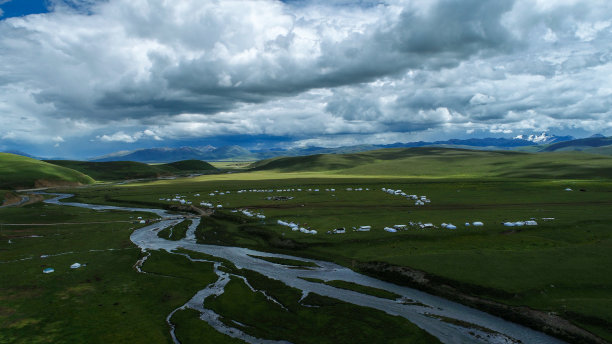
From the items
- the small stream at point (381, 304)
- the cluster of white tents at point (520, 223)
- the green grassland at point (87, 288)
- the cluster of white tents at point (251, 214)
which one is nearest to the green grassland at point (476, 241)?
the cluster of white tents at point (520, 223)

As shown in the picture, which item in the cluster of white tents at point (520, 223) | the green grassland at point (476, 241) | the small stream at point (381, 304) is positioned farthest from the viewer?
the cluster of white tents at point (520, 223)

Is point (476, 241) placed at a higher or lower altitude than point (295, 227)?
lower

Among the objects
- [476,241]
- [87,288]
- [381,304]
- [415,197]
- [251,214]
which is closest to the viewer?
[381,304]

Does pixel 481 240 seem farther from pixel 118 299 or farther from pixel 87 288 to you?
pixel 87 288

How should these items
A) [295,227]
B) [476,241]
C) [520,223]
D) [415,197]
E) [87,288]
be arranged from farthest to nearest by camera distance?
[415,197] < [295,227] < [520,223] < [476,241] < [87,288]

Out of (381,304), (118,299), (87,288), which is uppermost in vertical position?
(87,288)

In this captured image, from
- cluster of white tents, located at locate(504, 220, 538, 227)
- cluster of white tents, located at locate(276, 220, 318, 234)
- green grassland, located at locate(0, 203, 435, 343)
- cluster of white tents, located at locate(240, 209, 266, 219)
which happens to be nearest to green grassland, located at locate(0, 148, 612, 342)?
cluster of white tents, located at locate(276, 220, 318, 234)

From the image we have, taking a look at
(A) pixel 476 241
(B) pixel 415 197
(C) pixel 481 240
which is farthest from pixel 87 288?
(B) pixel 415 197

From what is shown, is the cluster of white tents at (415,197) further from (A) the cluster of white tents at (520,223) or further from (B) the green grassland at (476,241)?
(A) the cluster of white tents at (520,223)

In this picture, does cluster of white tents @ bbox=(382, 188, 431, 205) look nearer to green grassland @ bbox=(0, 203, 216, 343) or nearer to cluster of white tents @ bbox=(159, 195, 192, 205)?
green grassland @ bbox=(0, 203, 216, 343)

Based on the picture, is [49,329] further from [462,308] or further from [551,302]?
[551,302]

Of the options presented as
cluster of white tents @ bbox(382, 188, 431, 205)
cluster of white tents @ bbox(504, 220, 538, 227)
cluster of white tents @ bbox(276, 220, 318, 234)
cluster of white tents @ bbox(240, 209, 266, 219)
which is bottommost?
cluster of white tents @ bbox(276, 220, 318, 234)
